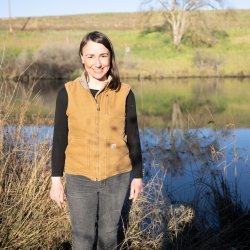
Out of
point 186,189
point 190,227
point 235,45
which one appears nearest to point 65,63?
point 235,45

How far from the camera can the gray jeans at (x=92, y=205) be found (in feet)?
7.10

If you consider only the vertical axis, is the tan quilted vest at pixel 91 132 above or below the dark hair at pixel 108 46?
below

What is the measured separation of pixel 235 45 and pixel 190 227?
25961 millimetres

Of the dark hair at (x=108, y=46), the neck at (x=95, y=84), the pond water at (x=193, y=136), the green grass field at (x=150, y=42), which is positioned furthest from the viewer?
the green grass field at (x=150, y=42)

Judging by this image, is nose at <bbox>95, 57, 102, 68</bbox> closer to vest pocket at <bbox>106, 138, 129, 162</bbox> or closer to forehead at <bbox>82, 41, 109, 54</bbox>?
forehead at <bbox>82, 41, 109, 54</bbox>

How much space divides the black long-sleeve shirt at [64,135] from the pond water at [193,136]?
1180 millimetres

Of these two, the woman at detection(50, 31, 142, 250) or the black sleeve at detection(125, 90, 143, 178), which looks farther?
the black sleeve at detection(125, 90, 143, 178)

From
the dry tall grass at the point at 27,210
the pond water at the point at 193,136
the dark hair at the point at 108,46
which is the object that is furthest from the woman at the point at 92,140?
the pond water at the point at 193,136

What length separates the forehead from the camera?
2.10 m

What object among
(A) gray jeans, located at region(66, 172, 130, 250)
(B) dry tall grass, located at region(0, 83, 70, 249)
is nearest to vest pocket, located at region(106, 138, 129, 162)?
(A) gray jeans, located at region(66, 172, 130, 250)

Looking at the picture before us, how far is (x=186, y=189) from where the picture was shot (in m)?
4.79

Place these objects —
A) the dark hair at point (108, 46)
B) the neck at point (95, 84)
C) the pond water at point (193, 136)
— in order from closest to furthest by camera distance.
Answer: the dark hair at point (108, 46) → the neck at point (95, 84) → the pond water at point (193, 136)

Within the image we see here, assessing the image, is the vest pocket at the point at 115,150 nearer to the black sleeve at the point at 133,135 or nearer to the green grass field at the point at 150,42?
the black sleeve at the point at 133,135

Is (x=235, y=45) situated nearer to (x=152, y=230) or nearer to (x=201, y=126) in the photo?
(x=201, y=126)
